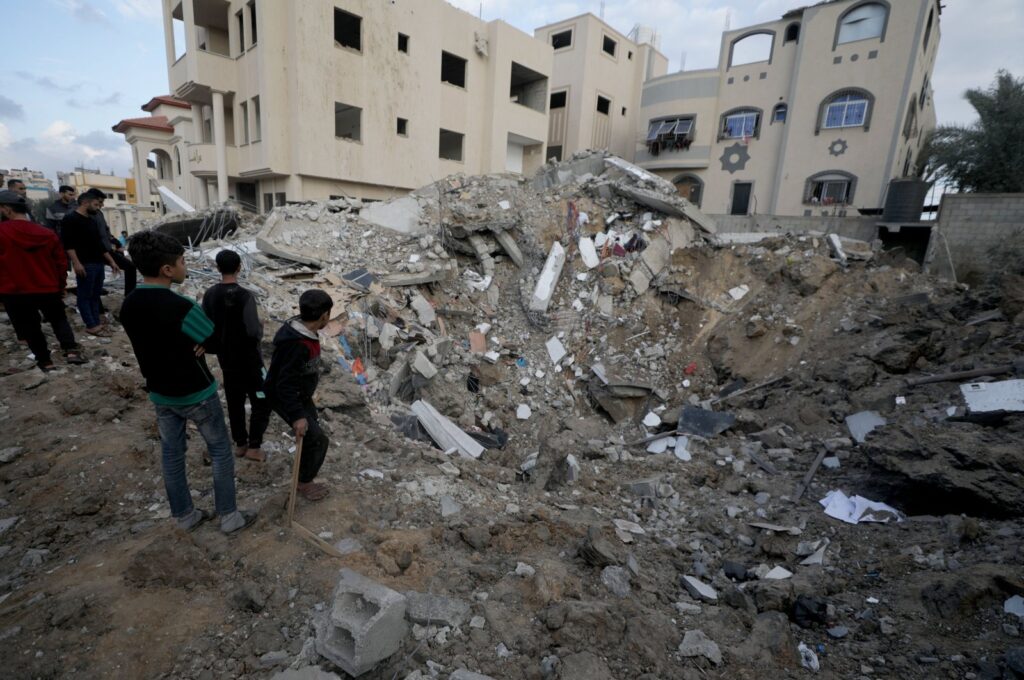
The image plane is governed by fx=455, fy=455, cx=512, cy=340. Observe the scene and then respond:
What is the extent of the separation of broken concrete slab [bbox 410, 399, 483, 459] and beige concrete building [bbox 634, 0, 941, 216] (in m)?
17.0

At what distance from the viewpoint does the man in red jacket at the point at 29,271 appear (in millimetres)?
3793

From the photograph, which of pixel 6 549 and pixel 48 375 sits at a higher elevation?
pixel 48 375

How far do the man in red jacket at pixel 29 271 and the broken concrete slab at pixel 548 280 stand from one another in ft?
19.5

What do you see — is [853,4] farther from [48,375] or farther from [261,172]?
[48,375]

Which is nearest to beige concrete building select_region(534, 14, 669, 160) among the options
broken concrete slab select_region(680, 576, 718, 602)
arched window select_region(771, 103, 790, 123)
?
arched window select_region(771, 103, 790, 123)

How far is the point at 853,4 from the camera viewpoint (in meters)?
15.1

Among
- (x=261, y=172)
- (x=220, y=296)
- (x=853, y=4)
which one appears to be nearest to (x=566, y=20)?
(x=853, y=4)

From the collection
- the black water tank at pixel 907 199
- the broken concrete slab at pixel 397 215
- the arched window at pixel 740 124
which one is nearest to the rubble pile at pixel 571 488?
the broken concrete slab at pixel 397 215

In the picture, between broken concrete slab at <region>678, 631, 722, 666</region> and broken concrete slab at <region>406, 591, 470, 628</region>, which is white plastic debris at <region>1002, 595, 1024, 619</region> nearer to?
broken concrete slab at <region>678, 631, 722, 666</region>

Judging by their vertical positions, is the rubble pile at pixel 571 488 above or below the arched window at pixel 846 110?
below

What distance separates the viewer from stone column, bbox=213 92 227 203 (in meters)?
13.1

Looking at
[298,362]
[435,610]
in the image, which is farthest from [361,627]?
[298,362]

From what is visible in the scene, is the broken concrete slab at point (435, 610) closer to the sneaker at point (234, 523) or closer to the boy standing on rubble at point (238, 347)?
the sneaker at point (234, 523)

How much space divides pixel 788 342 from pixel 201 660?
753 cm
